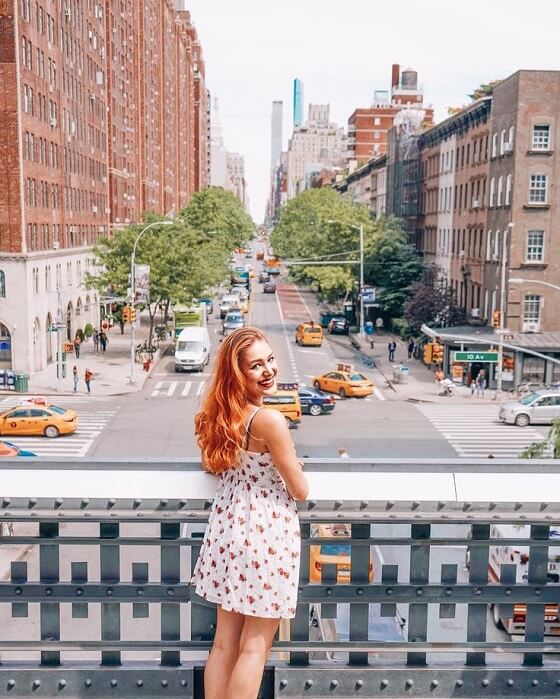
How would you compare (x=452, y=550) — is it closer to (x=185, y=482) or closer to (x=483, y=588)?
(x=483, y=588)

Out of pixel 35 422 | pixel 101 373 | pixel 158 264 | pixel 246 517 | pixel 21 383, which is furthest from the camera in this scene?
pixel 158 264

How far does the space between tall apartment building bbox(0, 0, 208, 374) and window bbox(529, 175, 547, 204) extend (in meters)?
25.8

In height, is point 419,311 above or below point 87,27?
below

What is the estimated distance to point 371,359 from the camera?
63875 millimetres

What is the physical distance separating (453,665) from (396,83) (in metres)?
165

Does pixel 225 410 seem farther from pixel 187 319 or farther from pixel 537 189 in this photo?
pixel 187 319

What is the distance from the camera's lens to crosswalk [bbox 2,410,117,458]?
118 feet

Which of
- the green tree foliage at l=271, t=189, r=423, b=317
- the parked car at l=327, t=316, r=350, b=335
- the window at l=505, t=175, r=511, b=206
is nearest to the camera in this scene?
the window at l=505, t=175, r=511, b=206

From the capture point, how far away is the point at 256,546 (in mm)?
4805

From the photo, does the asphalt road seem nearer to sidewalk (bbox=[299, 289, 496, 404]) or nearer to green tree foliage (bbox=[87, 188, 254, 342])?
sidewalk (bbox=[299, 289, 496, 404])

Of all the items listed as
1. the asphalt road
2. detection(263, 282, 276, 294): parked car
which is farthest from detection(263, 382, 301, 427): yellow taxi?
detection(263, 282, 276, 294): parked car

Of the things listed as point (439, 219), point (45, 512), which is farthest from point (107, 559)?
point (439, 219)

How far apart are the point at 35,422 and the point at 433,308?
32.4 meters

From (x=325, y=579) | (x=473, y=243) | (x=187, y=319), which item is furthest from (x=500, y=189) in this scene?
(x=325, y=579)
